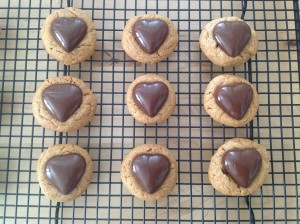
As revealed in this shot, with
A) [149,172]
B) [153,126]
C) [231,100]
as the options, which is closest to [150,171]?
[149,172]

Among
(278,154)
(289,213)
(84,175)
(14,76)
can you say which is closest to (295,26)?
(278,154)

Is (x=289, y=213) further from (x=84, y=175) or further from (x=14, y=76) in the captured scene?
(x=14, y=76)

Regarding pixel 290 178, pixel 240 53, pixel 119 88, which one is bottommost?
pixel 290 178

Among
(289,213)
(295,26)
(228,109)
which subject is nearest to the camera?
(228,109)

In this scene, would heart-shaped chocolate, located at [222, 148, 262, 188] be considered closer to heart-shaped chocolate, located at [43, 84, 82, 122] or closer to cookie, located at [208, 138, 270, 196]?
cookie, located at [208, 138, 270, 196]

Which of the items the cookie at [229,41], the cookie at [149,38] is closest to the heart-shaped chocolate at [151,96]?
the cookie at [149,38]

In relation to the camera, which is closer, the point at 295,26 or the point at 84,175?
the point at 84,175

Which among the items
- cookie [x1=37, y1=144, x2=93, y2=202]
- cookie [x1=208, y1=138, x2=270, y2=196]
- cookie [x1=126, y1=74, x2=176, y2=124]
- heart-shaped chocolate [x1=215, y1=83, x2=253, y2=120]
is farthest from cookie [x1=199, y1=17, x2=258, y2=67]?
cookie [x1=37, y1=144, x2=93, y2=202]
